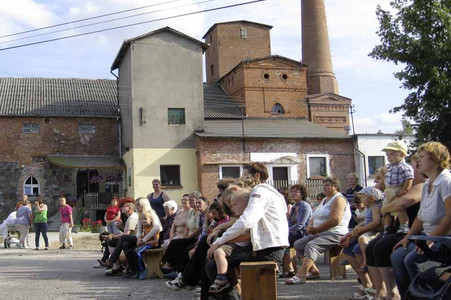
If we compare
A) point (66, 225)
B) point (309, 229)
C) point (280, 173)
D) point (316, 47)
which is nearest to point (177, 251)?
point (309, 229)

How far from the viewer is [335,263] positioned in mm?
9086

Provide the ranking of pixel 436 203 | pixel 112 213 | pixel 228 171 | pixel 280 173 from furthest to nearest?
pixel 280 173 → pixel 228 171 → pixel 112 213 → pixel 436 203

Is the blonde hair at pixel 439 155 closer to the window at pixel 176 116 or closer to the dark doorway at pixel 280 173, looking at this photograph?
the dark doorway at pixel 280 173

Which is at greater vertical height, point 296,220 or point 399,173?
point 399,173

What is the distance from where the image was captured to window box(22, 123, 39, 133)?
34594 millimetres

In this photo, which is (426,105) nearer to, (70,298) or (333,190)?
(333,190)

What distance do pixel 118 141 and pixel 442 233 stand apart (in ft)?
106

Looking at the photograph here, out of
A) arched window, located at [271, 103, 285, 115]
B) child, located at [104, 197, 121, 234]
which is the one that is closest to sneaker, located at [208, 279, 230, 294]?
child, located at [104, 197, 121, 234]

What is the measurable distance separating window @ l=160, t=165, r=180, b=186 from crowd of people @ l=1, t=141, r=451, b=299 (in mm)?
21015

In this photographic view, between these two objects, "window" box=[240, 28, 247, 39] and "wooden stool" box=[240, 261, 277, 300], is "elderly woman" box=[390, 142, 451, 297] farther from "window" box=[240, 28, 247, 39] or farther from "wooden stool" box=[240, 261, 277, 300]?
"window" box=[240, 28, 247, 39]

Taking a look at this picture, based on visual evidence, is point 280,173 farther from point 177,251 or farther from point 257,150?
point 177,251

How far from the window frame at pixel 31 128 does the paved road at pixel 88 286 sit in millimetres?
22671

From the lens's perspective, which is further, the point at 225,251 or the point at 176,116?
the point at 176,116

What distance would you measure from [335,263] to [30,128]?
2962 cm
